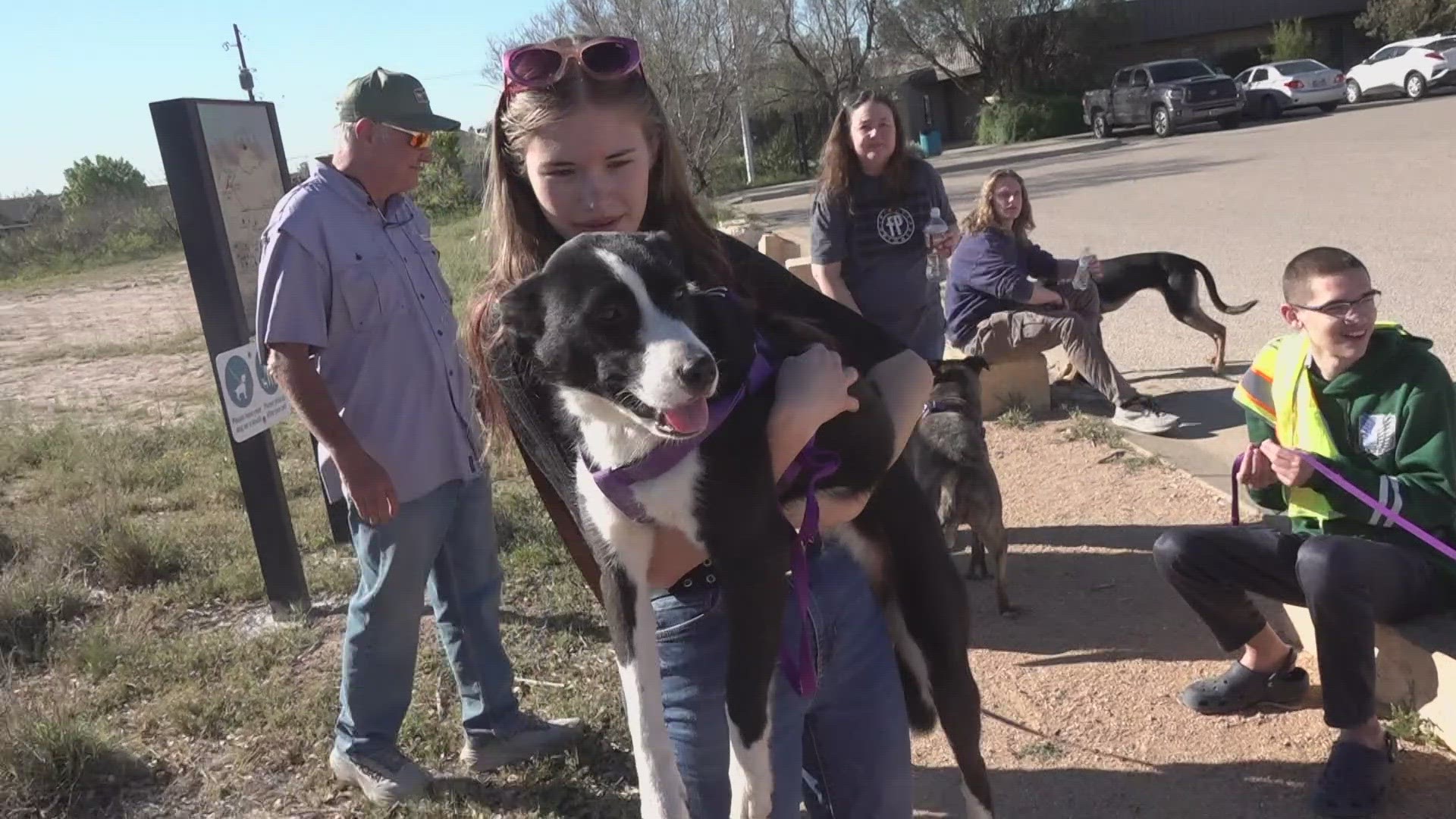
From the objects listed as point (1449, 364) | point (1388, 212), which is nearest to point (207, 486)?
point (1449, 364)

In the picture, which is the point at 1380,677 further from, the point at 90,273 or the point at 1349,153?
the point at 90,273

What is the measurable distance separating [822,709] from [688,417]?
2.37 feet

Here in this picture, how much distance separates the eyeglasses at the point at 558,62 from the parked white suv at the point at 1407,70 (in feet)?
112

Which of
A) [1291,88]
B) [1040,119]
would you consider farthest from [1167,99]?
[1040,119]

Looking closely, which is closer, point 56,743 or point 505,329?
point 505,329

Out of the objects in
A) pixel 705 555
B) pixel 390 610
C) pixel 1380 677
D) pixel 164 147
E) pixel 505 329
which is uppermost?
pixel 164 147

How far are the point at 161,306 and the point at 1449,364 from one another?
20104mm

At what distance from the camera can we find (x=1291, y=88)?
97.7 ft

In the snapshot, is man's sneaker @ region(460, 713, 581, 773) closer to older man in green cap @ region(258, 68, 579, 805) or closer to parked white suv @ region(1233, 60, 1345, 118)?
older man in green cap @ region(258, 68, 579, 805)

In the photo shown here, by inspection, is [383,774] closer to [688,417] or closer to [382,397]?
[382,397]

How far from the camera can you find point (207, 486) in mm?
7316

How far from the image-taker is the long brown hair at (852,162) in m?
5.49

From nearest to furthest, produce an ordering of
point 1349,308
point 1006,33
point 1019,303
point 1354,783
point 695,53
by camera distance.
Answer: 1. point 1354,783
2. point 1349,308
3. point 1019,303
4. point 695,53
5. point 1006,33

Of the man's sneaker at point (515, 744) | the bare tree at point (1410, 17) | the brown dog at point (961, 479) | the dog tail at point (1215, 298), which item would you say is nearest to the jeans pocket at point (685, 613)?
the man's sneaker at point (515, 744)
